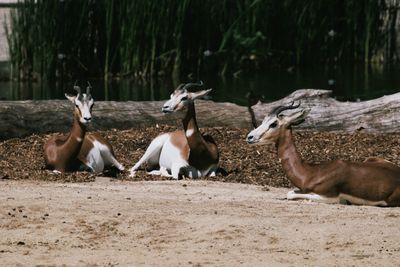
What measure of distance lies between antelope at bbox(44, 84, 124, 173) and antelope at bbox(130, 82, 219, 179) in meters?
0.31

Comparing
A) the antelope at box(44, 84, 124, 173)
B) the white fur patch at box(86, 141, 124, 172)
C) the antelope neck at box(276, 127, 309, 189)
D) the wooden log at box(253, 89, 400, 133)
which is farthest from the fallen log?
the antelope neck at box(276, 127, 309, 189)

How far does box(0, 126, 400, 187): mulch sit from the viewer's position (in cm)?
1137

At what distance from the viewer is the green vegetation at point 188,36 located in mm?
19938

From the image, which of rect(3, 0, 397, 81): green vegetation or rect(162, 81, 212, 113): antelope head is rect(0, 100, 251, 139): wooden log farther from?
rect(3, 0, 397, 81): green vegetation

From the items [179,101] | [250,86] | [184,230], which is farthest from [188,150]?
[250,86]

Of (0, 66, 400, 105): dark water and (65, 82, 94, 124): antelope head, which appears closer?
(65, 82, 94, 124): antelope head

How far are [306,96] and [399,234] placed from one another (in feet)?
19.1

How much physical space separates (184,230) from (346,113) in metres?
5.83

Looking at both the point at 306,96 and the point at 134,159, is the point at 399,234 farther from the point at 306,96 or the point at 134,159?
the point at 306,96

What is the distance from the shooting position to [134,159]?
12555 mm

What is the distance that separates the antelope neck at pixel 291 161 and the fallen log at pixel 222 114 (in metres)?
3.58

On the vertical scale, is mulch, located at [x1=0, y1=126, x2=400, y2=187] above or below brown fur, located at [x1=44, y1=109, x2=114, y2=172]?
below

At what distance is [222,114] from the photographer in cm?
1416

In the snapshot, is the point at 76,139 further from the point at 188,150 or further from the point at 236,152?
the point at 236,152
